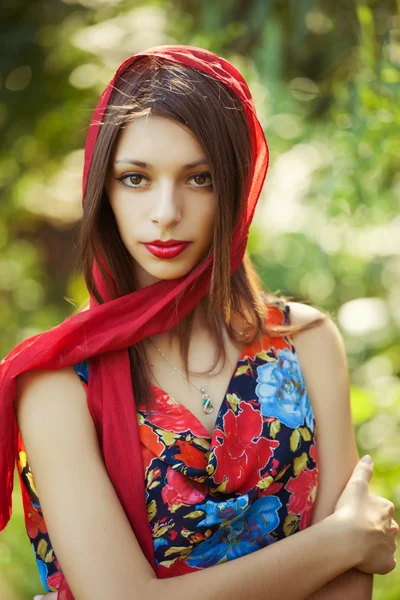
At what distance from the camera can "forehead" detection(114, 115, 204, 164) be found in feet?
5.18

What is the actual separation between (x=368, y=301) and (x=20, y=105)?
2702 millimetres

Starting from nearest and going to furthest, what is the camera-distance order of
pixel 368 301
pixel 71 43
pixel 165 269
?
pixel 165 269, pixel 368 301, pixel 71 43

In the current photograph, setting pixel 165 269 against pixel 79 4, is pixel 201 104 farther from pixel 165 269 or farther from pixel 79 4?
pixel 79 4

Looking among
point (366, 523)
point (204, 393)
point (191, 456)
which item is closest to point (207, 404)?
point (204, 393)

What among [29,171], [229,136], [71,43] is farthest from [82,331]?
[29,171]

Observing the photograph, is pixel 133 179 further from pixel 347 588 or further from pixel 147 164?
pixel 347 588

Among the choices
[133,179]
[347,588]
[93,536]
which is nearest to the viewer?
[93,536]

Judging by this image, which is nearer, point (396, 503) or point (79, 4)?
point (396, 503)

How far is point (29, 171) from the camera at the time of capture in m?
5.29

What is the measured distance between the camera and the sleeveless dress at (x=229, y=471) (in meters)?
1.64

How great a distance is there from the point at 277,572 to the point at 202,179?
2.72 ft

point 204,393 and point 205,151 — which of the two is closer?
point 205,151

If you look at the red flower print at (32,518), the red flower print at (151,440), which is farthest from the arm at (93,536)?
the red flower print at (32,518)

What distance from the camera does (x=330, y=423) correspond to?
6.12ft
